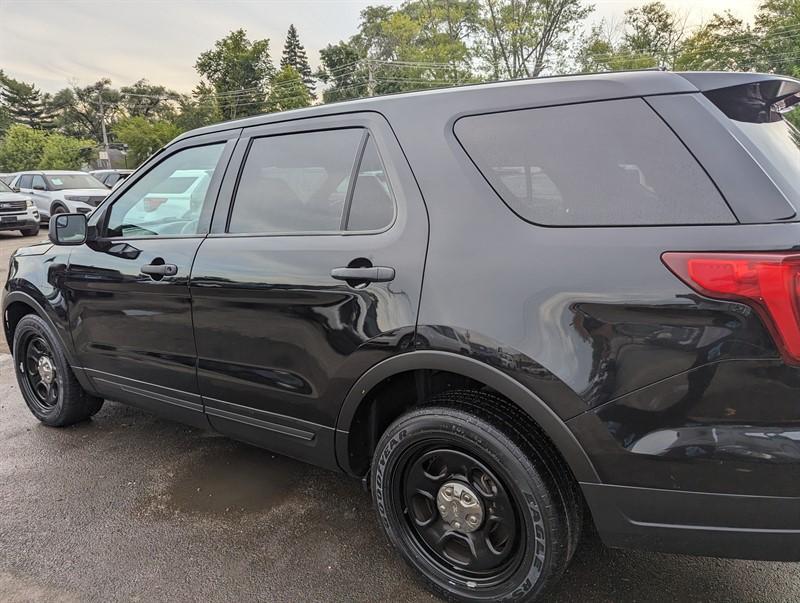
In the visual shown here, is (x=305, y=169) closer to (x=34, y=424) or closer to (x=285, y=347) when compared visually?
(x=285, y=347)

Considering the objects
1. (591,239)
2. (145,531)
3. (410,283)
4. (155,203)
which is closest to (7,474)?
(145,531)

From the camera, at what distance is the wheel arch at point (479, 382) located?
1.74 metres

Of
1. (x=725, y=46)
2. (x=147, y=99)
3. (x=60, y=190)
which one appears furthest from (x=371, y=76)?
(x=147, y=99)

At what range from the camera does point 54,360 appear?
3.64 metres

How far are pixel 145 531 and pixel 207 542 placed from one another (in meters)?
0.34

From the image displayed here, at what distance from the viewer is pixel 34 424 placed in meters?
3.89

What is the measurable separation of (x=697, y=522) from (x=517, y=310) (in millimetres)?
807

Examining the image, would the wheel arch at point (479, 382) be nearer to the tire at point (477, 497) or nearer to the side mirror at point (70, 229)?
the tire at point (477, 497)

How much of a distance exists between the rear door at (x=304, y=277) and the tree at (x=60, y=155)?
42545 mm

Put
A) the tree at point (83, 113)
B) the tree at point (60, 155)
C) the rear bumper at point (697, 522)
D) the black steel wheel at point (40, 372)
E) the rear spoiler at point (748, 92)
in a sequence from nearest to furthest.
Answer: the rear bumper at point (697, 522), the rear spoiler at point (748, 92), the black steel wheel at point (40, 372), the tree at point (60, 155), the tree at point (83, 113)

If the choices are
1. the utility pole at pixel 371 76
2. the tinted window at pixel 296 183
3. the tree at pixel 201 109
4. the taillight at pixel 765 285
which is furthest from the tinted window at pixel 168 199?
the tree at pixel 201 109

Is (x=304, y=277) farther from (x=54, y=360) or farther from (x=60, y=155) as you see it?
(x=60, y=155)

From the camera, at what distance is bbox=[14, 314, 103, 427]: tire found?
11.8 feet

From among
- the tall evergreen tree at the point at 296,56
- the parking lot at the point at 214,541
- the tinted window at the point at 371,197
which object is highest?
the tall evergreen tree at the point at 296,56
